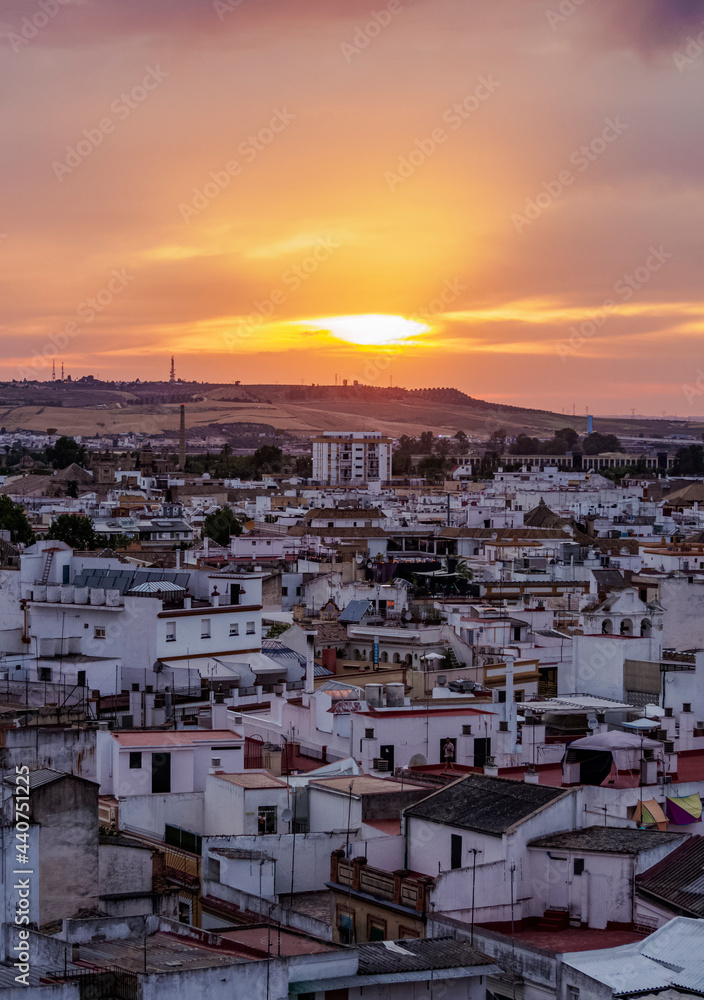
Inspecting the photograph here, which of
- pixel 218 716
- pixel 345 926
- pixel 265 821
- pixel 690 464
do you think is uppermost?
pixel 690 464

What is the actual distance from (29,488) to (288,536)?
42.1 m

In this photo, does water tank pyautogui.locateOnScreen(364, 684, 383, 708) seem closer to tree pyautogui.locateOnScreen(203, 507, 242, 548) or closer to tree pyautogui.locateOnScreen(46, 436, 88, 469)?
tree pyautogui.locateOnScreen(203, 507, 242, 548)

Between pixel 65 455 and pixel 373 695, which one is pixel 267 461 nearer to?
pixel 65 455

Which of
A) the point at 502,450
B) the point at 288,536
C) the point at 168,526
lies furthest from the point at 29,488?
the point at 502,450

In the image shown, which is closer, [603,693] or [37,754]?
[37,754]

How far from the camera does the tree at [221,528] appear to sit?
204 feet

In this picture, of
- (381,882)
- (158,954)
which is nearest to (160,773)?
(381,882)

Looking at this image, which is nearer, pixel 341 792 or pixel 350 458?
pixel 341 792

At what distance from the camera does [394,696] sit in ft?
69.3

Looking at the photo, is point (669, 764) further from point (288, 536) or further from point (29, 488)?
point (29, 488)

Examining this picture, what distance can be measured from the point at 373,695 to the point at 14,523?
3619 cm

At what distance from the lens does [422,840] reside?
15.0 m

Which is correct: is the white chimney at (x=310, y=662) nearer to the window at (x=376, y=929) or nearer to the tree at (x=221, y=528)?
the window at (x=376, y=929)

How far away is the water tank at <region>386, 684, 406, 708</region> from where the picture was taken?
2100 centimetres
